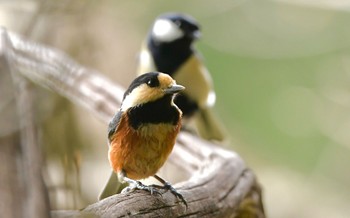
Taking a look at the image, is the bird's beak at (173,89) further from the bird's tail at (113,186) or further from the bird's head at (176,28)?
the bird's head at (176,28)

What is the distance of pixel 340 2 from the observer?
416 centimetres

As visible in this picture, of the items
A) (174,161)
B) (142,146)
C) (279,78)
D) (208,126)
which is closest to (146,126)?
(142,146)

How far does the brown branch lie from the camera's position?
1.39m

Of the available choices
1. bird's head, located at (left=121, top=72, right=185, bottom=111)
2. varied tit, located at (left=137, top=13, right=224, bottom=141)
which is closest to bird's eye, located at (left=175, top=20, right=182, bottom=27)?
varied tit, located at (left=137, top=13, right=224, bottom=141)

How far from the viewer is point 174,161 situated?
2332 millimetres

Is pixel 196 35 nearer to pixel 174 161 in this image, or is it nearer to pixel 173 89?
pixel 174 161

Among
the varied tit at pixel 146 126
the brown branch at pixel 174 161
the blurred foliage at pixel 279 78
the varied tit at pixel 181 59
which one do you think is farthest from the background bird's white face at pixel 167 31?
the varied tit at pixel 146 126

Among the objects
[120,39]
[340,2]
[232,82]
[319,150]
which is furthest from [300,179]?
[120,39]

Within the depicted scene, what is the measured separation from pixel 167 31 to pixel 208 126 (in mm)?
502

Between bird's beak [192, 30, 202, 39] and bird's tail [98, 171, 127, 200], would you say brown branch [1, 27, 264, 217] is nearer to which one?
bird's tail [98, 171, 127, 200]

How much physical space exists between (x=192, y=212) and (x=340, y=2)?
2.97 metres

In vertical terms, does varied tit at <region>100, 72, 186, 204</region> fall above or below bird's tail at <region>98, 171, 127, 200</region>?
above

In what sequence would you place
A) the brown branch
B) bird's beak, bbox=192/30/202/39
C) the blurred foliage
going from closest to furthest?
the brown branch
bird's beak, bbox=192/30/202/39
the blurred foliage

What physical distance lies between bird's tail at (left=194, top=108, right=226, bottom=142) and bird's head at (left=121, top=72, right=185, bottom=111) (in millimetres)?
1379
